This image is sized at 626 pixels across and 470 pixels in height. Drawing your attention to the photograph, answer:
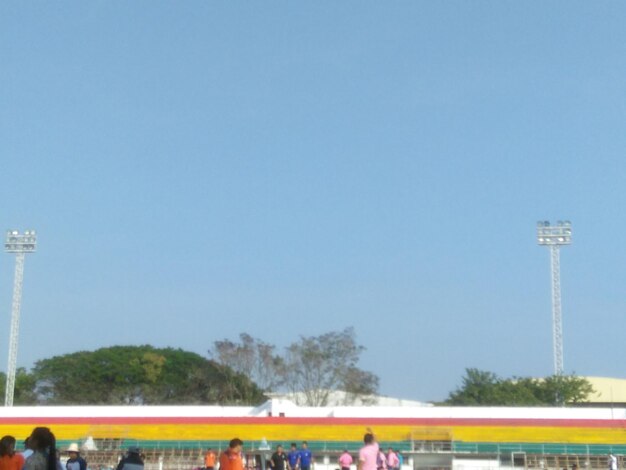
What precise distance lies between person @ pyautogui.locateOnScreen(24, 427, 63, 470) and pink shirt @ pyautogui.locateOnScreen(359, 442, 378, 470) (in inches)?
226

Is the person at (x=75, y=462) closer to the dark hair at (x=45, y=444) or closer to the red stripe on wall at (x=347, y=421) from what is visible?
the dark hair at (x=45, y=444)

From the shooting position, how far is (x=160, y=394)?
9531 cm

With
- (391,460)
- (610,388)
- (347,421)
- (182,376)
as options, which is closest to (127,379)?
(182,376)

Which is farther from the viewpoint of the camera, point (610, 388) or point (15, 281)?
point (610, 388)

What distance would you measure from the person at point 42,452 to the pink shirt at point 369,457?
5737mm

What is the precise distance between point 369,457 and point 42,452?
5.99 meters

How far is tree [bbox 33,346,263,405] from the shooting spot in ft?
312

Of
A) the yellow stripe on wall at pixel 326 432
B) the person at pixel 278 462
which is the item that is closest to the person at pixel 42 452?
the person at pixel 278 462

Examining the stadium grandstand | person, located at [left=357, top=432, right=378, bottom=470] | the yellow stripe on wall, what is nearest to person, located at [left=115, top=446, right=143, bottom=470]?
person, located at [left=357, top=432, right=378, bottom=470]

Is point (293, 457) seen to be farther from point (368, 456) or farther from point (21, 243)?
point (21, 243)

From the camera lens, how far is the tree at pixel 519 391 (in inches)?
3310

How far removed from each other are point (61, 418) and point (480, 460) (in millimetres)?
27021

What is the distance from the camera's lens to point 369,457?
14641 mm

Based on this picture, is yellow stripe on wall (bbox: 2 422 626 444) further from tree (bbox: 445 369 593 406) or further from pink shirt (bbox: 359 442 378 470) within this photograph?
pink shirt (bbox: 359 442 378 470)
